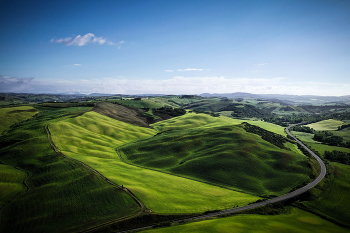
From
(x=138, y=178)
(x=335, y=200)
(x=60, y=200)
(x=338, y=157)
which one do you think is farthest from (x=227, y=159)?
(x=338, y=157)

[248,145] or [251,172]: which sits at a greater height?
[248,145]

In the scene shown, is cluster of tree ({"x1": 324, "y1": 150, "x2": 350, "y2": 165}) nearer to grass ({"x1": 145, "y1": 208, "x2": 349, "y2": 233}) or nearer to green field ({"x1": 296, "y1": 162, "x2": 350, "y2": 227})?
green field ({"x1": 296, "y1": 162, "x2": 350, "y2": 227})

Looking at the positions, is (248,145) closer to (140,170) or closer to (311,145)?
(140,170)

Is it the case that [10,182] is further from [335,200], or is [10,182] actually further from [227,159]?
[335,200]

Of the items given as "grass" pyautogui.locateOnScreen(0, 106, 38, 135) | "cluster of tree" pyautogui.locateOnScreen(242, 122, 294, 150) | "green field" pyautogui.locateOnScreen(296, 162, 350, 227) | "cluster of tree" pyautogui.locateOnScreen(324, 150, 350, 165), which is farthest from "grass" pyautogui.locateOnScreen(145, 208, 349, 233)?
"grass" pyautogui.locateOnScreen(0, 106, 38, 135)

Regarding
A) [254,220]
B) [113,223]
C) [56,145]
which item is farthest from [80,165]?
[254,220]
